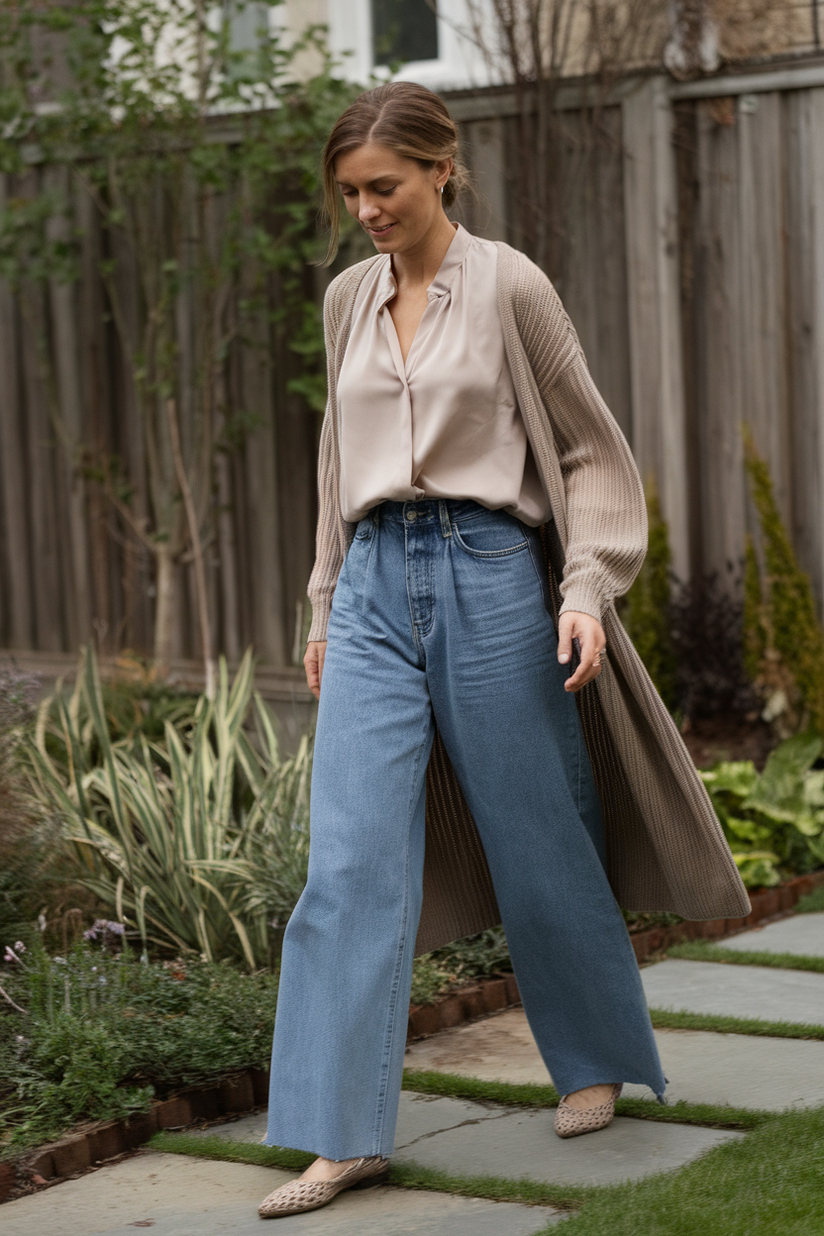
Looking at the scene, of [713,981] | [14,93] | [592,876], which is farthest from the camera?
[14,93]

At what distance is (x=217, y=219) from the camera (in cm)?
702

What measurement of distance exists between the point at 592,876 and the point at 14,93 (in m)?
5.17

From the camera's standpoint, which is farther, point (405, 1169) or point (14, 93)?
point (14, 93)

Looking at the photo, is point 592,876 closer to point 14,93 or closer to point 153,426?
point 153,426

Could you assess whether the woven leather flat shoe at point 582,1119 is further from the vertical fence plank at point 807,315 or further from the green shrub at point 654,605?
the vertical fence plank at point 807,315

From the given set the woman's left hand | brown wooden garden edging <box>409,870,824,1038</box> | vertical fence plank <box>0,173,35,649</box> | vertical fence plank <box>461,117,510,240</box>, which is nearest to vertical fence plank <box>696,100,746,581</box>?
vertical fence plank <box>461,117,510,240</box>

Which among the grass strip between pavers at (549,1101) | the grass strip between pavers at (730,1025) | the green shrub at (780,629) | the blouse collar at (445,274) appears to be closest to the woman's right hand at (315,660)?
the blouse collar at (445,274)

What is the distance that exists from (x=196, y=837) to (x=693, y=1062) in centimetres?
147

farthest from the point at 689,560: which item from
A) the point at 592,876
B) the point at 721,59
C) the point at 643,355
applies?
the point at 592,876

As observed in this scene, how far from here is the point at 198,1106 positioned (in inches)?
126

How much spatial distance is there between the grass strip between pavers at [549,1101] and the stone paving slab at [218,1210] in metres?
0.48

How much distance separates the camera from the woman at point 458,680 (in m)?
2.67

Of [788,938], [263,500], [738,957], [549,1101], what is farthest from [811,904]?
[263,500]

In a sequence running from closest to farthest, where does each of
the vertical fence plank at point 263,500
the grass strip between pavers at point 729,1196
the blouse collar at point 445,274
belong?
the grass strip between pavers at point 729,1196
the blouse collar at point 445,274
the vertical fence plank at point 263,500
